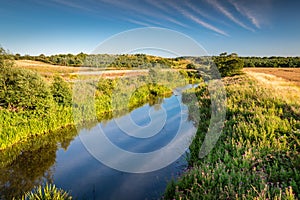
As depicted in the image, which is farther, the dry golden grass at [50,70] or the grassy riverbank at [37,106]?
the dry golden grass at [50,70]

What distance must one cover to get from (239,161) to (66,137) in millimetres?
9245

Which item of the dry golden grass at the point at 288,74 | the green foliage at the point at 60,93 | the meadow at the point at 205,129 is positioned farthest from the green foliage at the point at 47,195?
the dry golden grass at the point at 288,74

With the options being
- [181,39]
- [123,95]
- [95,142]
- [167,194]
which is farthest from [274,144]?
[123,95]

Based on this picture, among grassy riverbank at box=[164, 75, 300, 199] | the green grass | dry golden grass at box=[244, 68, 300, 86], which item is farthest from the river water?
dry golden grass at box=[244, 68, 300, 86]

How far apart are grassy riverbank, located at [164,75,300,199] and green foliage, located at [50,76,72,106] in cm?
916

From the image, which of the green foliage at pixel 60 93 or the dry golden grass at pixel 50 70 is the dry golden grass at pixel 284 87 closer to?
the green foliage at pixel 60 93

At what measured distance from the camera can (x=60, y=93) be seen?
14609 mm

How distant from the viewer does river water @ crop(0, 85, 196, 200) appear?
6953 millimetres

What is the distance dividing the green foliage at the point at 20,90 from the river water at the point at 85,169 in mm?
2259

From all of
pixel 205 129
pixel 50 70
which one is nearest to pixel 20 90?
pixel 205 129

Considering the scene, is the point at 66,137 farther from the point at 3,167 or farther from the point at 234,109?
the point at 234,109

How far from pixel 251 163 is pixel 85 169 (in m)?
5.97

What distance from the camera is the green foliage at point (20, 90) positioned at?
37.8 feet

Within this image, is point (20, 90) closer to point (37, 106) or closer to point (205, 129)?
point (37, 106)
